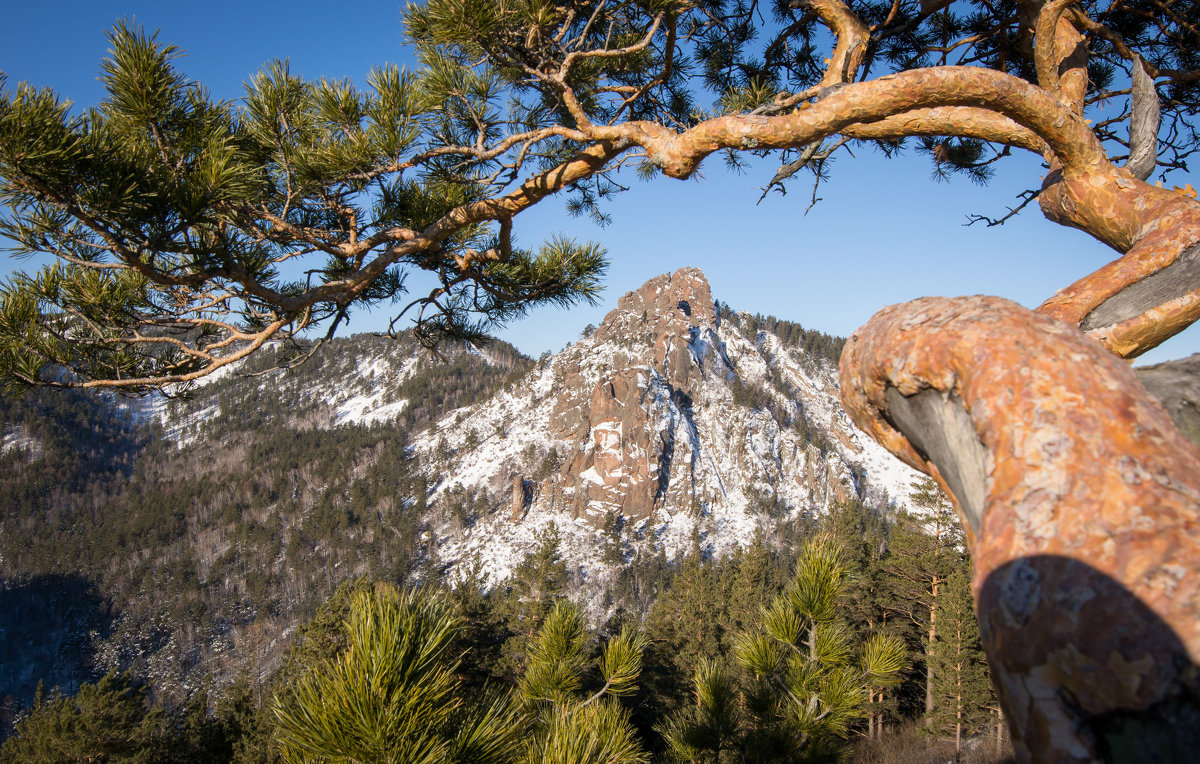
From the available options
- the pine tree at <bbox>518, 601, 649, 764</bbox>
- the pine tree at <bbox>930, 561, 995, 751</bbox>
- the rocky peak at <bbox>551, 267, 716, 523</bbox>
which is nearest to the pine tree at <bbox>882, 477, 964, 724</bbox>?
the pine tree at <bbox>930, 561, 995, 751</bbox>

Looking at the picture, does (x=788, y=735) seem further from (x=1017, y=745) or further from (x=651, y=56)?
(x=651, y=56)

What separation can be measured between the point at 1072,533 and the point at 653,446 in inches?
3820

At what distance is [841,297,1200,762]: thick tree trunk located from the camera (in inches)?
24.7

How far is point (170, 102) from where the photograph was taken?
212 centimetres

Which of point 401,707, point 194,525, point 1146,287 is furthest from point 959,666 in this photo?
point 194,525

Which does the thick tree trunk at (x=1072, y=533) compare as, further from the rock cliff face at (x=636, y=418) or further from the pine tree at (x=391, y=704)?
the rock cliff face at (x=636, y=418)

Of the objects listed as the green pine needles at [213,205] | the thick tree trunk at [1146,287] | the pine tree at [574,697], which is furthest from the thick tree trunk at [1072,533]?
the green pine needles at [213,205]

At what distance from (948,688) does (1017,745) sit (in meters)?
17.5

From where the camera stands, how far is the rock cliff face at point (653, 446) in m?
91.9

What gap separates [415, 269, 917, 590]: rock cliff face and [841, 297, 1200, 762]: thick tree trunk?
274 ft

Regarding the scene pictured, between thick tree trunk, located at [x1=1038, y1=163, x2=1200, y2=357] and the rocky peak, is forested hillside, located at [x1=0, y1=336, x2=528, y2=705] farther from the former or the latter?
thick tree trunk, located at [x1=1038, y1=163, x2=1200, y2=357]

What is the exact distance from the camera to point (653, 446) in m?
96.8

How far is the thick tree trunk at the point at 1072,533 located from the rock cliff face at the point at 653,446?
3286 inches

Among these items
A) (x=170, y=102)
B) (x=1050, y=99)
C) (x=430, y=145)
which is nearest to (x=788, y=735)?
(x=1050, y=99)
